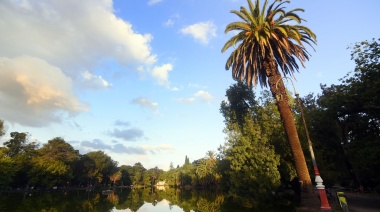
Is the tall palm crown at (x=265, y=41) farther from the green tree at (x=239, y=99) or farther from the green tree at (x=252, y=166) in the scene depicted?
the green tree at (x=239, y=99)

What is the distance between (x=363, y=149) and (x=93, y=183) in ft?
456

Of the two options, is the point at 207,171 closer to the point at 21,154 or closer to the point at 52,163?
the point at 52,163

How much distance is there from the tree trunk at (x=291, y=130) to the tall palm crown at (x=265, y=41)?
1.08 metres

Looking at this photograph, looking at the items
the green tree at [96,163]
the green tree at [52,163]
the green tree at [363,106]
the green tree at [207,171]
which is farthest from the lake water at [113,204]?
the green tree at [96,163]

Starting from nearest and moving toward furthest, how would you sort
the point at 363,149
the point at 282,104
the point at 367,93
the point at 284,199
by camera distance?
the point at 282,104, the point at 367,93, the point at 363,149, the point at 284,199

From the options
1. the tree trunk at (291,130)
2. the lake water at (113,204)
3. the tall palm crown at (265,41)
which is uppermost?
the tall palm crown at (265,41)

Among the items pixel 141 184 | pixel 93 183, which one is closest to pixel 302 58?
pixel 93 183

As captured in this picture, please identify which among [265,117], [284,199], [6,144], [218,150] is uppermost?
[6,144]

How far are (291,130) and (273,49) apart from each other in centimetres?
767

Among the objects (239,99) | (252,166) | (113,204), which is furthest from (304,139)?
(113,204)

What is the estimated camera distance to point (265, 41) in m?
21.4

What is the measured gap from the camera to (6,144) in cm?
9206

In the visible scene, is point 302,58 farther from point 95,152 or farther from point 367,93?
point 95,152

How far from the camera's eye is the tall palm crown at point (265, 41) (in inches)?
867
